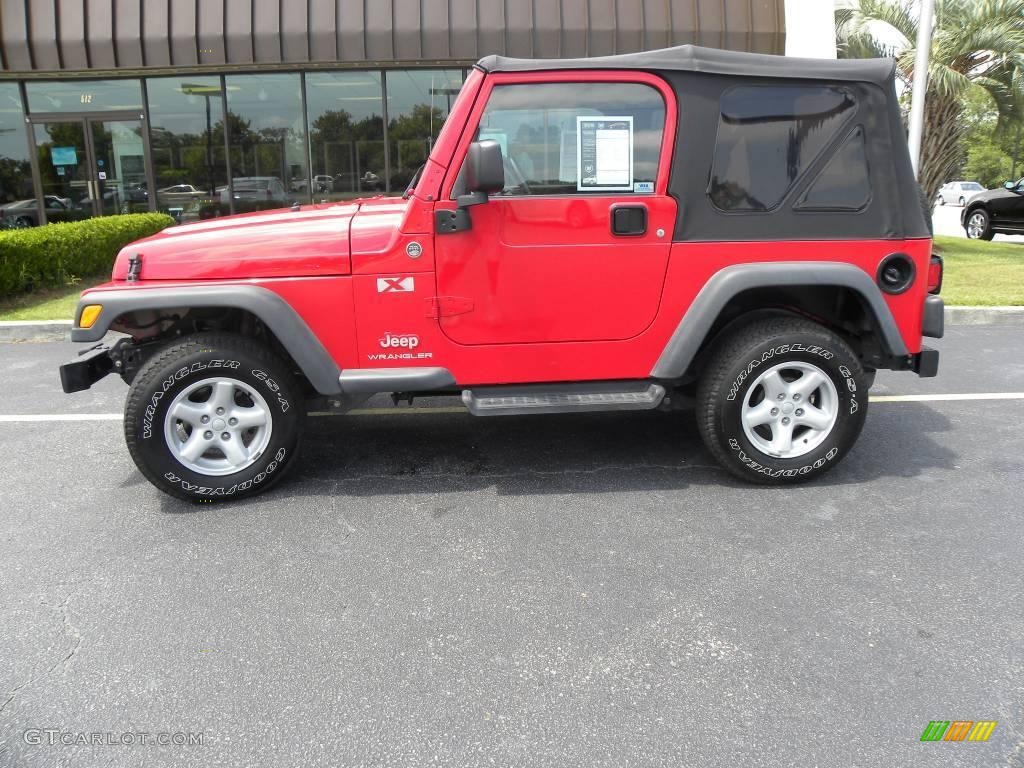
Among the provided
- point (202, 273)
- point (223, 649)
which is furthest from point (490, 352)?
point (223, 649)

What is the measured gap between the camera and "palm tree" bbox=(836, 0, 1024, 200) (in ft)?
38.6

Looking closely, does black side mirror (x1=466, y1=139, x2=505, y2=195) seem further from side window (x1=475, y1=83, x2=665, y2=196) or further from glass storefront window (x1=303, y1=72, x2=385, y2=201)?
glass storefront window (x1=303, y1=72, x2=385, y2=201)

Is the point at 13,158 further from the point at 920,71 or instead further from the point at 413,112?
the point at 920,71

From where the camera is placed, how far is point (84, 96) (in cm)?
1301

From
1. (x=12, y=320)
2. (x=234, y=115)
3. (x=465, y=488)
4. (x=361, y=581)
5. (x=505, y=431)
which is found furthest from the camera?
(x=234, y=115)

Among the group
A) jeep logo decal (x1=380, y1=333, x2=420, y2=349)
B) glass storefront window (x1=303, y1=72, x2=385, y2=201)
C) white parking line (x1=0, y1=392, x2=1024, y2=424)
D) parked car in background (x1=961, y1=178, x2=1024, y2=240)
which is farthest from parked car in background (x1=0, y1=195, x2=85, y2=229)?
parked car in background (x1=961, y1=178, x2=1024, y2=240)

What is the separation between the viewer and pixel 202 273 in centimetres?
359

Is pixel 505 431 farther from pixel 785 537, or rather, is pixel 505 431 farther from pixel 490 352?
pixel 785 537

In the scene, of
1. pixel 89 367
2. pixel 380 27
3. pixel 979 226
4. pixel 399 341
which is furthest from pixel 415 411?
pixel 979 226

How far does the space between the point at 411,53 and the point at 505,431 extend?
29.8ft

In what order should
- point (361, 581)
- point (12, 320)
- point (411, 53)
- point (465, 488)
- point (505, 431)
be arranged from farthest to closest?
point (411, 53), point (12, 320), point (505, 431), point (465, 488), point (361, 581)

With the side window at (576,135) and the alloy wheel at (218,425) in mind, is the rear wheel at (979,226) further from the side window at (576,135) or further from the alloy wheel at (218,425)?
the alloy wheel at (218,425)

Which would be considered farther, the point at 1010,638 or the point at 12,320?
the point at 12,320

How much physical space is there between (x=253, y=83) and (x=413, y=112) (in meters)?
2.73
